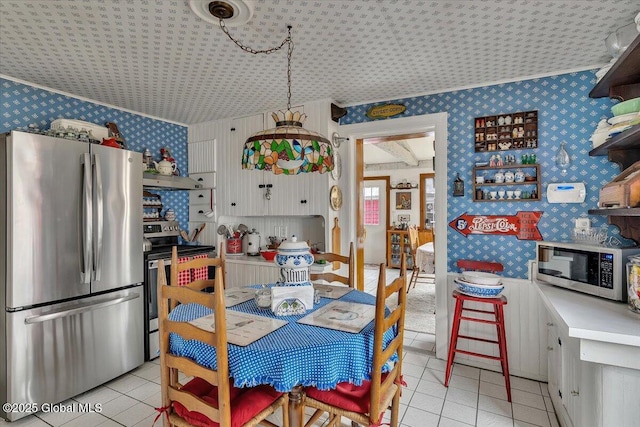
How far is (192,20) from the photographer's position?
1859mm

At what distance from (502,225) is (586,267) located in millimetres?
811

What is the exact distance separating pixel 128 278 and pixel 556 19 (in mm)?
3412

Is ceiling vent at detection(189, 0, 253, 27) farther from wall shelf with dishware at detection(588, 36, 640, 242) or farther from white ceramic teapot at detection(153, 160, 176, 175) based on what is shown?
white ceramic teapot at detection(153, 160, 176, 175)

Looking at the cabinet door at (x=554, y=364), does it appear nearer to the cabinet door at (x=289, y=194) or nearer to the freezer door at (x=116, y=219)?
the cabinet door at (x=289, y=194)

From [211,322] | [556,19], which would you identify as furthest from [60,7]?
[556,19]

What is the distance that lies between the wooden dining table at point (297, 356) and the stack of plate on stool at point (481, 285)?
50.6 inches

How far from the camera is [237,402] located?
1.40 m

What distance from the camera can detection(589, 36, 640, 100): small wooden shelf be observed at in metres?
1.64

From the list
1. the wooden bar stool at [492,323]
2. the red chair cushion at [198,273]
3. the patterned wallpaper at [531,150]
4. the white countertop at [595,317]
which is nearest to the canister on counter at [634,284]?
the white countertop at [595,317]

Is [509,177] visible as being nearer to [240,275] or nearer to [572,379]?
[572,379]

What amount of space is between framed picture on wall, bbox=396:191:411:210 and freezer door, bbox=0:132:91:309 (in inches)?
245

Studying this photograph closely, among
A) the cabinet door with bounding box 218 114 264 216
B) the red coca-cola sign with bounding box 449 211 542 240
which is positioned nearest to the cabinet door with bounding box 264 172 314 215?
the cabinet door with bounding box 218 114 264 216

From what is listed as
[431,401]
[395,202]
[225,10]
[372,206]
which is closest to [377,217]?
A: [372,206]

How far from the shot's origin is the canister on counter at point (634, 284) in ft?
5.08
